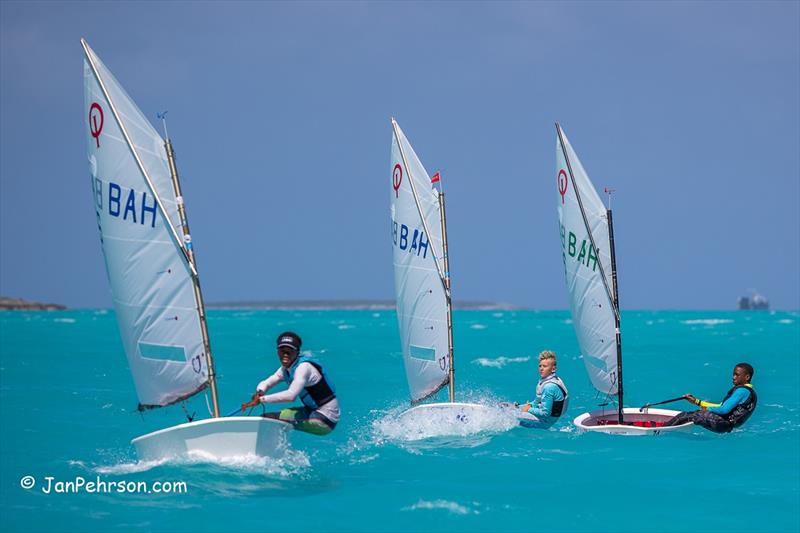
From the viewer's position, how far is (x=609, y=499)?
48.0ft

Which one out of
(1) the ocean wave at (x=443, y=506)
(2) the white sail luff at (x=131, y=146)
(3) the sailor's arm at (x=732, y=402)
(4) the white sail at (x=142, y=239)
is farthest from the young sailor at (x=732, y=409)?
(2) the white sail luff at (x=131, y=146)

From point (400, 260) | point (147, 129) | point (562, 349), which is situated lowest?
point (562, 349)

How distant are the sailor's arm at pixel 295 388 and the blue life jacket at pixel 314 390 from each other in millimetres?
190

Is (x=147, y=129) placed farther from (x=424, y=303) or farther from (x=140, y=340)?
(x=424, y=303)

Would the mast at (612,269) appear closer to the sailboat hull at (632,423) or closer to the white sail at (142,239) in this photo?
the sailboat hull at (632,423)

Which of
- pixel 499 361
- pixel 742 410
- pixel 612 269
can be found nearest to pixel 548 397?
pixel 612 269

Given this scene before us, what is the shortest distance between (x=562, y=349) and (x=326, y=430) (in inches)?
2031

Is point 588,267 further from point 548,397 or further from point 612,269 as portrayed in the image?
point 548,397

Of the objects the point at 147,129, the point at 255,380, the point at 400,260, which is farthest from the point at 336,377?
the point at 147,129

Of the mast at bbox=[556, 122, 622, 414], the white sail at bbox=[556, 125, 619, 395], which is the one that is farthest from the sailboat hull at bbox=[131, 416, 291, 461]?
the white sail at bbox=[556, 125, 619, 395]

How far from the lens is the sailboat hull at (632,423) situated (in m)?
19.2

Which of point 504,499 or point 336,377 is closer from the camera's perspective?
point 504,499

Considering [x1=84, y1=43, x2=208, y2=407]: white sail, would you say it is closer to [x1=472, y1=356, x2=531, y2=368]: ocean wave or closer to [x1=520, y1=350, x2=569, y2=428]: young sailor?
[x1=520, y1=350, x2=569, y2=428]: young sailor

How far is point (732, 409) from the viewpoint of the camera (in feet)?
61.9
